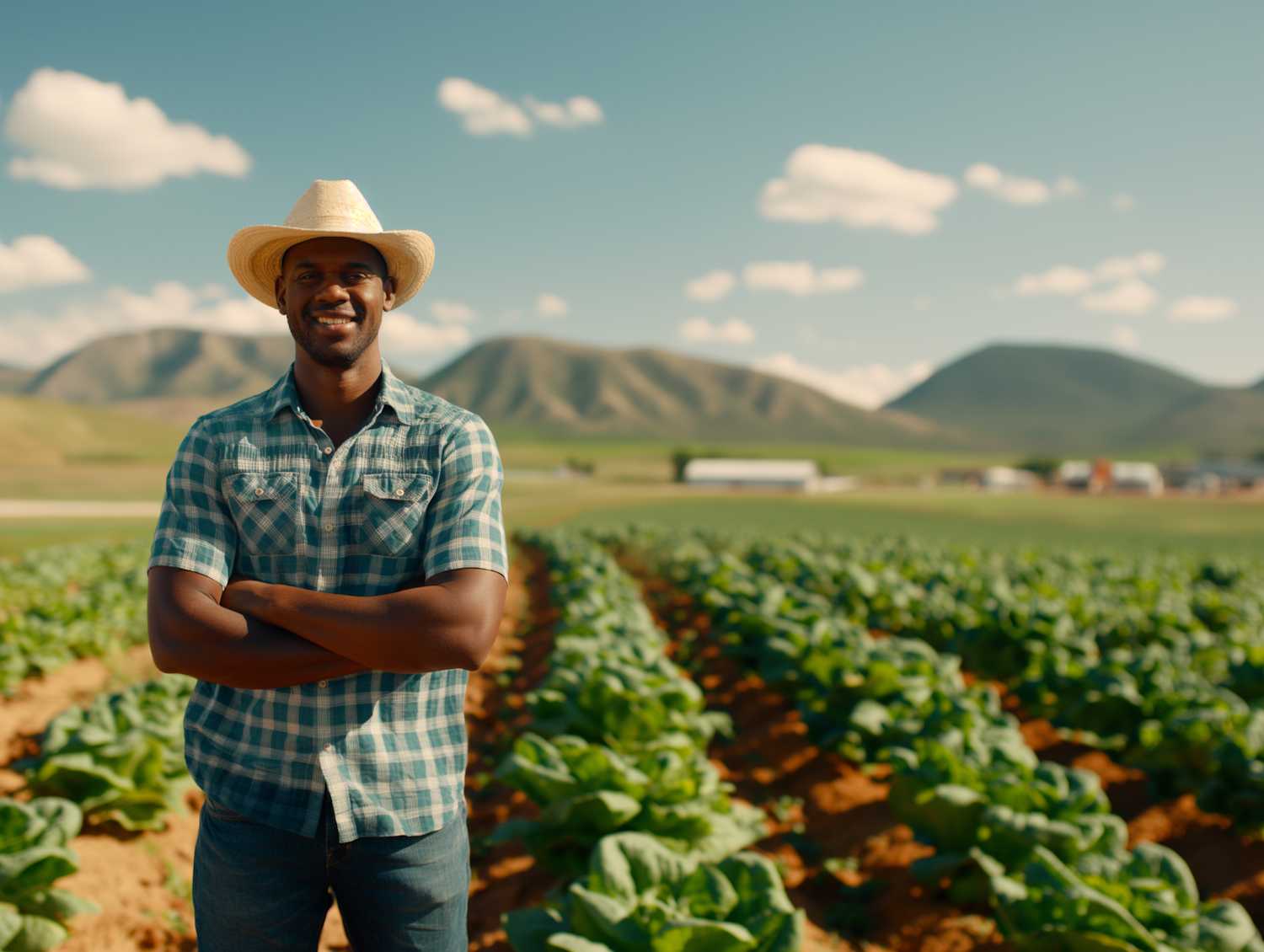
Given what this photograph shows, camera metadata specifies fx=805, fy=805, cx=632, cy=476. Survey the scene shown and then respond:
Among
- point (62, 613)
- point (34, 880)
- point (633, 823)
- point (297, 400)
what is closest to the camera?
point (297, 400)

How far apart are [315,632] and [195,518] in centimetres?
49

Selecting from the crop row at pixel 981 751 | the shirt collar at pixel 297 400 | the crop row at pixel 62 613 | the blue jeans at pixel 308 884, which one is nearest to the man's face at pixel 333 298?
the shirt collar at pixel 297 400

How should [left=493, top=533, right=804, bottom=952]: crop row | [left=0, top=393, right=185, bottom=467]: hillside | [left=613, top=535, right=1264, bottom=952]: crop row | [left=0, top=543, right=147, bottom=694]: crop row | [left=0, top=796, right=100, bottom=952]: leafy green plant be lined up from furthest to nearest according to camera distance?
[left=0, top=393, right=185, bottom=467]: hillside
[left=0, top=543, right=147, bottom=694]: crop row
[left=613, top=535, right=1264, bottom=952]: crop row
[left=0, top=796, right=100, bottom=952]: leafy green plant
[left=493, top=533, right=804, bottom=952]: crop row

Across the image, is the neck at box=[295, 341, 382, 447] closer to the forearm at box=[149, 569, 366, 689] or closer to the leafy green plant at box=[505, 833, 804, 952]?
the forearm at box=[149, 569, 366, 689]

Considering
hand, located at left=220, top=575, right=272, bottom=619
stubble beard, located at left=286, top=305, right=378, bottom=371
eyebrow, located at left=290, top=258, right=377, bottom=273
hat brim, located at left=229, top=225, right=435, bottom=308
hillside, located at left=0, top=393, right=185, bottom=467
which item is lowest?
hand, located at left=220, top=575, right=272, bottom=619

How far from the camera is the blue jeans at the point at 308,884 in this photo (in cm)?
216

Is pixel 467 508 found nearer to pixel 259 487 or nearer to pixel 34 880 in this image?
pixel 259 487

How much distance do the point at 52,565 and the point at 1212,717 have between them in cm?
1638

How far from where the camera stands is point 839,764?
6.49 m

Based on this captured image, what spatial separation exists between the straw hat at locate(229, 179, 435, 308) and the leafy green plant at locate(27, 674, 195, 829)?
315 centimetres

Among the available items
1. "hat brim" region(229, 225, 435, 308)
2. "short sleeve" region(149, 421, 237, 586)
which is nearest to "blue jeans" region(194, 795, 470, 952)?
"short sleeve" region(149, 421, 237, 586)

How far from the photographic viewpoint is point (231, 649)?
2.12 meters

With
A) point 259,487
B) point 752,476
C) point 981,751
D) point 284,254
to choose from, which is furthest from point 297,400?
point 752,476

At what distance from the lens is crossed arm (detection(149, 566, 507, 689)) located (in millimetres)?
2104
